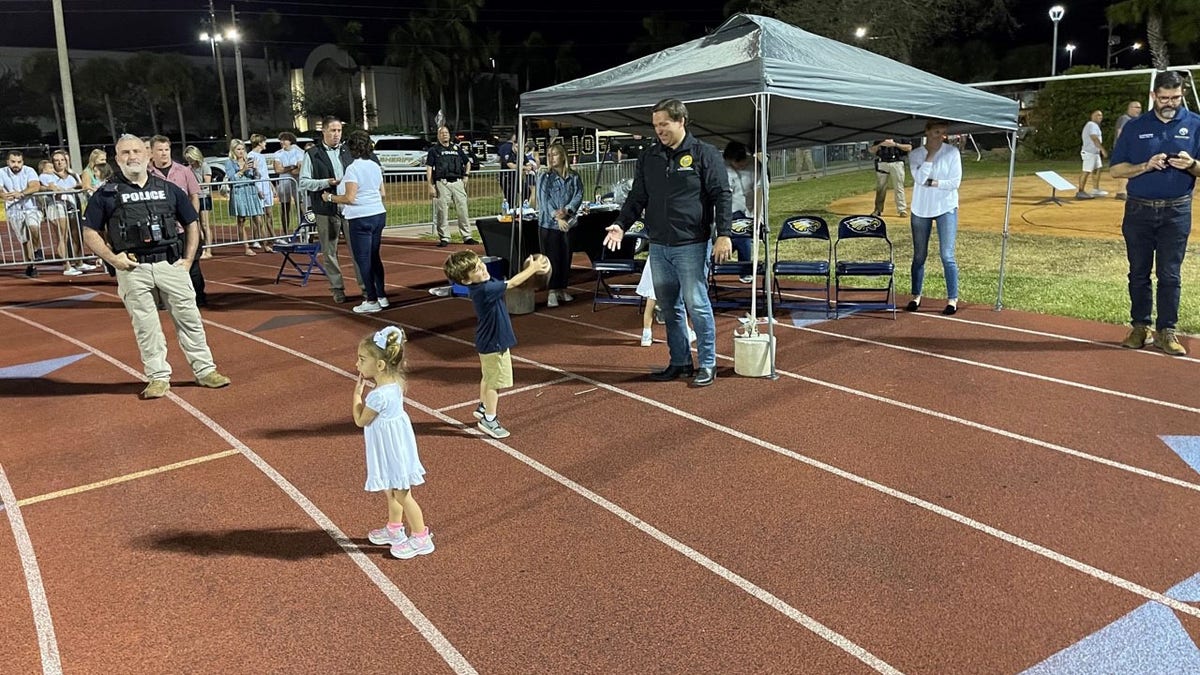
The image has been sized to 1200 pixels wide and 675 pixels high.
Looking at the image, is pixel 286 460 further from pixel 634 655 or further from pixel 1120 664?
pixel 1120 664

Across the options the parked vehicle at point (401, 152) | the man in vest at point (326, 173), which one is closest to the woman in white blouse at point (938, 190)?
the man in vest at point (326, 173)

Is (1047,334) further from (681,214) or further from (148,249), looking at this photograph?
(148,249)

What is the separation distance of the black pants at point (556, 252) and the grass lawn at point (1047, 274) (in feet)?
13.9

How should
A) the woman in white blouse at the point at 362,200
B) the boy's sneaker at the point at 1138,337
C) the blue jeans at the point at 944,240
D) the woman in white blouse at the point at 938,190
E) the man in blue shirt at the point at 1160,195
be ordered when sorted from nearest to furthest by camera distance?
the man in blue shirt at the point at 1160,195, the boy's sneaker at the point at 1138,337, the woman in white blouse at the point at 938,190, the blue jeans at the point at 944,240, the woman in white blouse at the point at 362,200

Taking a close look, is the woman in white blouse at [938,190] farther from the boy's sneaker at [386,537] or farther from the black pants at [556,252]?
the boy's sneaker at [386,537]

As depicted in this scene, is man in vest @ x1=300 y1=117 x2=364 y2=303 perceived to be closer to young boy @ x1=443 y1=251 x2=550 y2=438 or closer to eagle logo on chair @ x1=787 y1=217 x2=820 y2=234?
young boy @ x1=443 y1=251 x2=550 y2=438

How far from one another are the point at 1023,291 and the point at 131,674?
986 cm

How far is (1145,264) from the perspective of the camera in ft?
23.8

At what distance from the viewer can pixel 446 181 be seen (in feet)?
52.0

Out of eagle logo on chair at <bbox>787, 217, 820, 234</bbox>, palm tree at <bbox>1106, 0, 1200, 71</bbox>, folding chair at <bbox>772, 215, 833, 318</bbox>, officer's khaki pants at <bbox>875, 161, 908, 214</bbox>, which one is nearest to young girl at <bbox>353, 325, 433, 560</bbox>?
folding chair at <bbox>772, 215, 833, 318</bbox>

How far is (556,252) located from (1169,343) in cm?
612

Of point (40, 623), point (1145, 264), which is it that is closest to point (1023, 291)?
point (1145, 264)

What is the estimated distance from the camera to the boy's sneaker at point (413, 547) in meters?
4.08

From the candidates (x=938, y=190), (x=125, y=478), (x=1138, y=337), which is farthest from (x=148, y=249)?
(x=1138, y=337)
